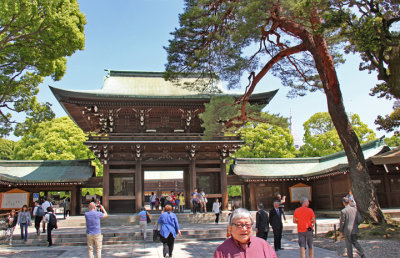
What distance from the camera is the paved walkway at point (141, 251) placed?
9.45 meters

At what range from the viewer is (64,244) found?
12312 mm

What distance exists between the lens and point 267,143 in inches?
1345

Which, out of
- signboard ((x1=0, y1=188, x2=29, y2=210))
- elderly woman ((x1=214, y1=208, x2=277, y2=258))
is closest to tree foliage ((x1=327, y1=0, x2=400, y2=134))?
elderly woman ((x1=214, y1=208, x2=277, y2=258))

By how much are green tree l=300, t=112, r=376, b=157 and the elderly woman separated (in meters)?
33.3

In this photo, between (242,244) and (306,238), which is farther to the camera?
(306,238)

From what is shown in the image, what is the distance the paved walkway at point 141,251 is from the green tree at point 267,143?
22.8 meters

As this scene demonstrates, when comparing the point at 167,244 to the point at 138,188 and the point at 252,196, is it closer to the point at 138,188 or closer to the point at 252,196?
the point at 138,188

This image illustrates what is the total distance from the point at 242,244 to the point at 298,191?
21312 mm

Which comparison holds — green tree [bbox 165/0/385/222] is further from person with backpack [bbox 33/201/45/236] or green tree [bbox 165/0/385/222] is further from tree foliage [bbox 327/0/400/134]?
person with backpack [bbox 33/201/45/236]

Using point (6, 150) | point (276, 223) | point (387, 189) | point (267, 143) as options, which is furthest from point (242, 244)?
point (6, 150)

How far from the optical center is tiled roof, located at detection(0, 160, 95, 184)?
2077cm

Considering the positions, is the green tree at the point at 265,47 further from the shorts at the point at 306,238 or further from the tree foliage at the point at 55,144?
the tree foliage at the point at 55,144

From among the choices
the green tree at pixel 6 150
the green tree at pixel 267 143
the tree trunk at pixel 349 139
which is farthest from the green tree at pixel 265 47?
the green tree at pixel 6 150

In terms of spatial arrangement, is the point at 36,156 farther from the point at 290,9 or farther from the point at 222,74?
the point at 290,9
